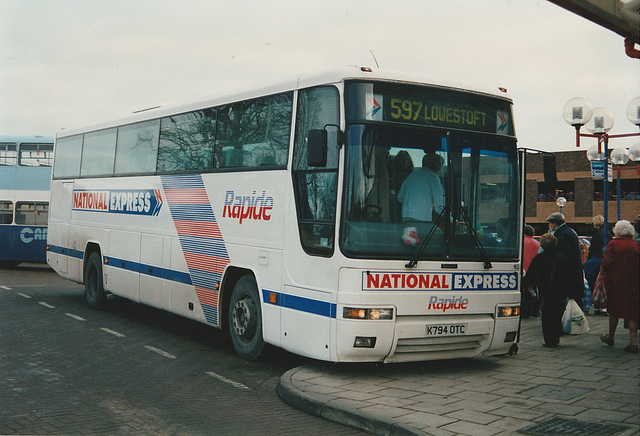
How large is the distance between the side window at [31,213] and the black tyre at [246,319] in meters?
16.6

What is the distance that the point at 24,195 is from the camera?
24.0 m

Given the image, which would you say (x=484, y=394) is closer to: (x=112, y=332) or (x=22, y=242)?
(x=112, y=332)

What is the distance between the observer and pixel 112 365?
8.71 metres

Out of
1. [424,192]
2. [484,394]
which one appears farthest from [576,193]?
[484,394]

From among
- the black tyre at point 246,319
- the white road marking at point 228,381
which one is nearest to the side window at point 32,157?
the black tyre at point 246,319

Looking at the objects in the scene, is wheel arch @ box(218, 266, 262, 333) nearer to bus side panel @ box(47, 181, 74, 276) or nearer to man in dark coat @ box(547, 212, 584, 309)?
man in dark coat @ box(547, 212, 584, 309)

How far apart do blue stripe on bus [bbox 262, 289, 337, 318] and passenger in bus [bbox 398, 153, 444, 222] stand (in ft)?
3.97

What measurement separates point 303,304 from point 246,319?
142 centimetres

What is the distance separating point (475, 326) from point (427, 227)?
1.30m

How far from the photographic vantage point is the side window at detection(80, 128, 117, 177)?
44.8ft

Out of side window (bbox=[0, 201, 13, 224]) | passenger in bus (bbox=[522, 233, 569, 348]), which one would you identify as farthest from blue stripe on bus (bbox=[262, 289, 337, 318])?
side window (bbox=[0, 201, 13, 224])

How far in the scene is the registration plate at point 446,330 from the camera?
781 centimetres

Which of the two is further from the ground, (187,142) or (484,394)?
(187,142)

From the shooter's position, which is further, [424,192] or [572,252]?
[572,252]
